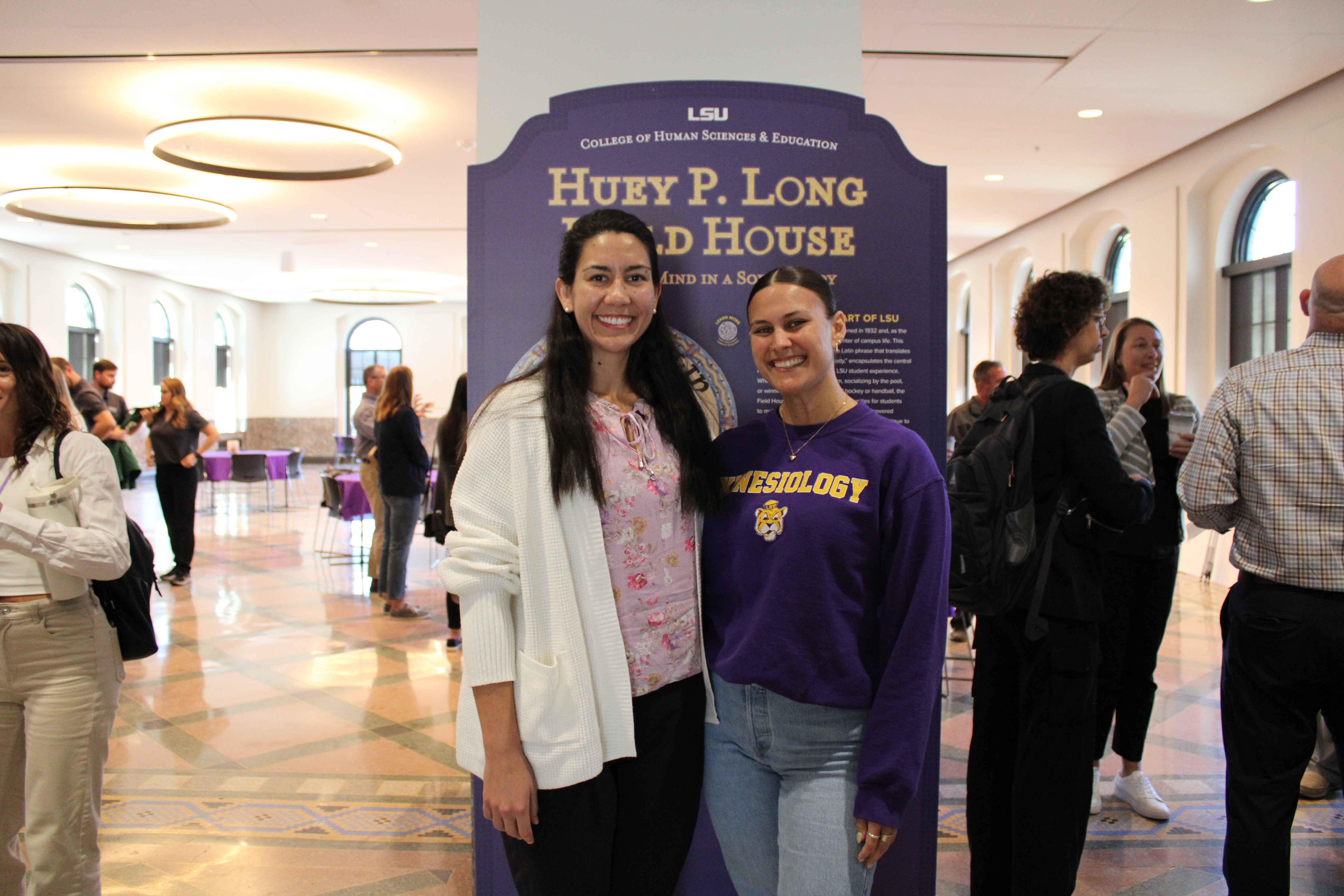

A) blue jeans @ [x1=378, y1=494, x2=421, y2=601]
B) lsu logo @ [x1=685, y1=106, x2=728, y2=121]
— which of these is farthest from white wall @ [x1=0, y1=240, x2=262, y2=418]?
lsu logo @ [x1=685, y1=106, x2=728, y2=121]

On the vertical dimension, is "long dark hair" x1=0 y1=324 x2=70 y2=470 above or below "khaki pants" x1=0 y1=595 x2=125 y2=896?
above

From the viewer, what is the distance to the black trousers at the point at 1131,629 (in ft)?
10.3

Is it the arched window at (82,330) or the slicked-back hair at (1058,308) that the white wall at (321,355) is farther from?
the slicked-back hair at (1058,308)

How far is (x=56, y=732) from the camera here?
2.15 metres

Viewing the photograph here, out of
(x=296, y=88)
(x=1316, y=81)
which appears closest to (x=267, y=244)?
(x=296, y=88)

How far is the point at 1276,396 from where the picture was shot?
221cm

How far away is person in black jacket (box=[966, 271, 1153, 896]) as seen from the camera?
225 cm

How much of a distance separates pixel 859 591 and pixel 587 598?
488mm

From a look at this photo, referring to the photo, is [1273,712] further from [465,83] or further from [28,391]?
[465,83]

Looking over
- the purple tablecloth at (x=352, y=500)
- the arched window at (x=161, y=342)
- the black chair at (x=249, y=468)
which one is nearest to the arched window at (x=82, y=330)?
the arched window at (x=161, y=342)

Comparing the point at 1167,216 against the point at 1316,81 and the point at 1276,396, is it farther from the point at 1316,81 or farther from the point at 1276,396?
the point at 1276,396

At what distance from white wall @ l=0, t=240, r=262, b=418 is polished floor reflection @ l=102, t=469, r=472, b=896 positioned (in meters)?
8.90

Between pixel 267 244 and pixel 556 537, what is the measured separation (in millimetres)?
15020

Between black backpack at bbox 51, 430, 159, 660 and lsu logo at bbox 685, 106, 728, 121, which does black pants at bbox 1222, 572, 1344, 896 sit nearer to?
lsu logo at bbox 685, 106, 728, 121
